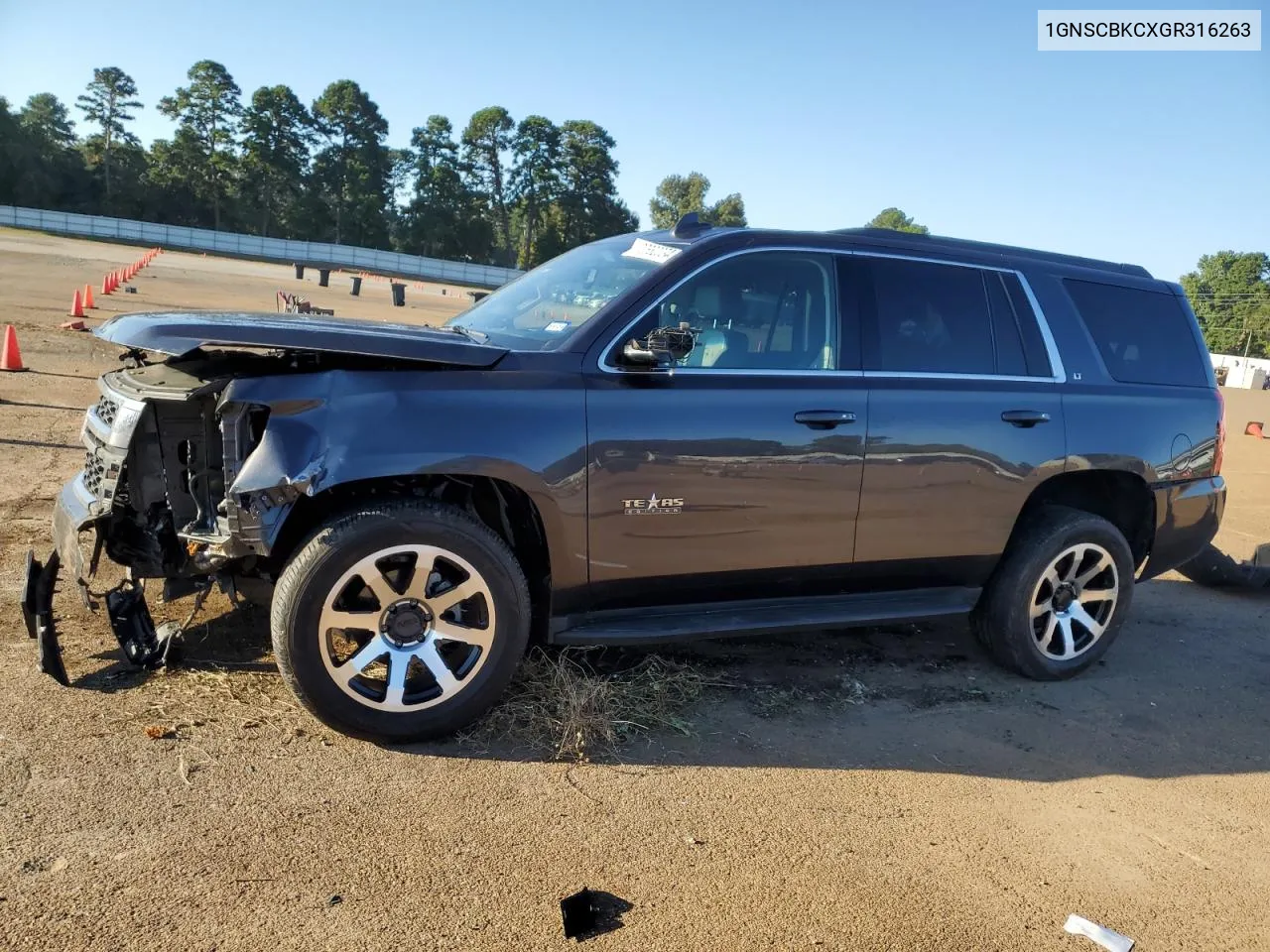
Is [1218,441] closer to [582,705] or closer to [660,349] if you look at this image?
[660,349]

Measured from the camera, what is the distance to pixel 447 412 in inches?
131

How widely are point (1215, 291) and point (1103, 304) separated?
12451 centimetres

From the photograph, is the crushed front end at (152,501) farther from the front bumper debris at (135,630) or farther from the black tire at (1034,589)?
the black tire at (1034,589)

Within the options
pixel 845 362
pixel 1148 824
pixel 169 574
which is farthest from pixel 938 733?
pixel 169 574


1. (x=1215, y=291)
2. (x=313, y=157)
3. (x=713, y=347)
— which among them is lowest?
(x=713, y=347)

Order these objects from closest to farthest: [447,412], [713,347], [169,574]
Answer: [447,412] < [169,574] < [713,347]

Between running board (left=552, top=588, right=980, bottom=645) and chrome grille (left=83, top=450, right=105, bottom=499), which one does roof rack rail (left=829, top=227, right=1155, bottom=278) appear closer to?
running board (left=552, top=588, right=980, bottom=645)

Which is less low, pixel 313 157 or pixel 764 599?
pixel 313 157

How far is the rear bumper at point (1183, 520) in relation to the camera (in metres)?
4.84

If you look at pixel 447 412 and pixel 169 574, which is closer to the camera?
pixel 447 412

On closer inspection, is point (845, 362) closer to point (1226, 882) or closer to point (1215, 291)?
point (1226, 882)

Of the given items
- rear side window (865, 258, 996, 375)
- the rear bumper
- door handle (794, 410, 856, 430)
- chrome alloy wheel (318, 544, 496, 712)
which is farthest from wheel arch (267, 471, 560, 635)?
the rear bumper

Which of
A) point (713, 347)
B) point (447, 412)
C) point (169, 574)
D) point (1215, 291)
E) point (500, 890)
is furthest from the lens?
point (1215, 291)

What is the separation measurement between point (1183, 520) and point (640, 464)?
3.23 metres
